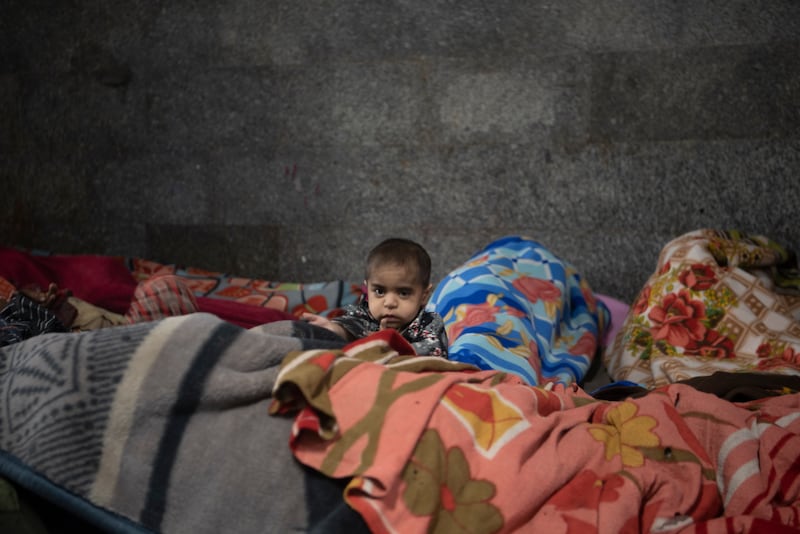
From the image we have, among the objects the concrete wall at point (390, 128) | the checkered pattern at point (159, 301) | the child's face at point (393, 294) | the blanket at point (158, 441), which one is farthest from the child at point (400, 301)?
the concrete wall at point (390, 128)

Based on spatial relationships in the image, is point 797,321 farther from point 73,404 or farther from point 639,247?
point 73,404

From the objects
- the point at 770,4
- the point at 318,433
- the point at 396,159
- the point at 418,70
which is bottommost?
the point at 318,433

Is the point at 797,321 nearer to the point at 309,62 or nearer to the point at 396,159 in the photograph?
the point at 396,159

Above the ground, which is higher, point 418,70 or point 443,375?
point 418,70

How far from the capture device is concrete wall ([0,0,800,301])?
2.66 metres

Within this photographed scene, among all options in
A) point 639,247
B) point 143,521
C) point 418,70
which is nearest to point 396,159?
point 418,70

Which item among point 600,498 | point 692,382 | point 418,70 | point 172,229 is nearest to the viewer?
point 600,498

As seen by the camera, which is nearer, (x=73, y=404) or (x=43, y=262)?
(x=73, y=404)

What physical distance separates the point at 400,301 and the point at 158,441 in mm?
767

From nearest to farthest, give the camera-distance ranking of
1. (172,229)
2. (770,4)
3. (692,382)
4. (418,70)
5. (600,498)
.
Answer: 1. (600,498)
2. (692,382)
3. (770,4)
4. (418,70)
5. (172,229)

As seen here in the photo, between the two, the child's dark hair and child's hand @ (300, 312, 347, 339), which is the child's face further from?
child's hand @ (300, 312, 347, 339)

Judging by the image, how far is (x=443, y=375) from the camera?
124 centimetres

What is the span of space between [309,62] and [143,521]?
2.11 m

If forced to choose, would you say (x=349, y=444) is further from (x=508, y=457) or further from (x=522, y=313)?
(x=522, y=313)
